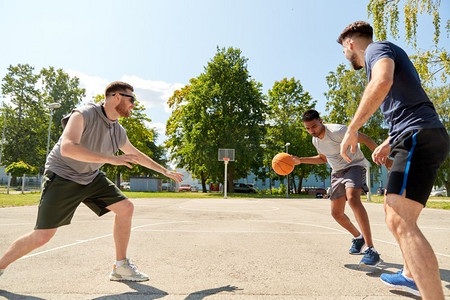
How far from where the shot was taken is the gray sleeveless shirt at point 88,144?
11.0 feet

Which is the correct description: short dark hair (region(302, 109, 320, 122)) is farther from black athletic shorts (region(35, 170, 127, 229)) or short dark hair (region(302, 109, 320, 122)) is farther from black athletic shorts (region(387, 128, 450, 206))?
black athletic shorts (region(35, 170, 127, 229))

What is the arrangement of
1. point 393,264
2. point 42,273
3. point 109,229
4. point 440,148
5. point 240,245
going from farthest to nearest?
point 109,229 < point 240,245 < point 393,264 < point 42,273 < point 440,148

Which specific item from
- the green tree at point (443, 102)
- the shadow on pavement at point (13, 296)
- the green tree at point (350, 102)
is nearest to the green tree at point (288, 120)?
the green tree at point (350, 102)

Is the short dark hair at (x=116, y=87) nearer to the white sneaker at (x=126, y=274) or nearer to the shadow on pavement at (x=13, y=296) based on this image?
the white sneaker at (x=126, y=274)

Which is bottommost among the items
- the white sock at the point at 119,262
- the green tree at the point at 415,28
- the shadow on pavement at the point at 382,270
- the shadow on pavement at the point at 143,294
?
the shadow on pavement at the point at 143,294

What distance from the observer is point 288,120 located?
4625 centimetres

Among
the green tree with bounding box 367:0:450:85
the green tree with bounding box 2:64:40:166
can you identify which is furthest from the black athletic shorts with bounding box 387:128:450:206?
the green tree with bounding box 2:64:40:166

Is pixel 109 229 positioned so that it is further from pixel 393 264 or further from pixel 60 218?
pixel 393 264

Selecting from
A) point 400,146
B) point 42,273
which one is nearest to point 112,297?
point 42,273

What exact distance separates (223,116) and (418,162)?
3581 cm

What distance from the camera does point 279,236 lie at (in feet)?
21.3

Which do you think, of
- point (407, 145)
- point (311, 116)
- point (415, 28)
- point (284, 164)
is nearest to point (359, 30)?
point (407, 145)

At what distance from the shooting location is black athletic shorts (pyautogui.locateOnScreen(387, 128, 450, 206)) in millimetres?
2283

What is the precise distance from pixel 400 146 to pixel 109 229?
6433mm
